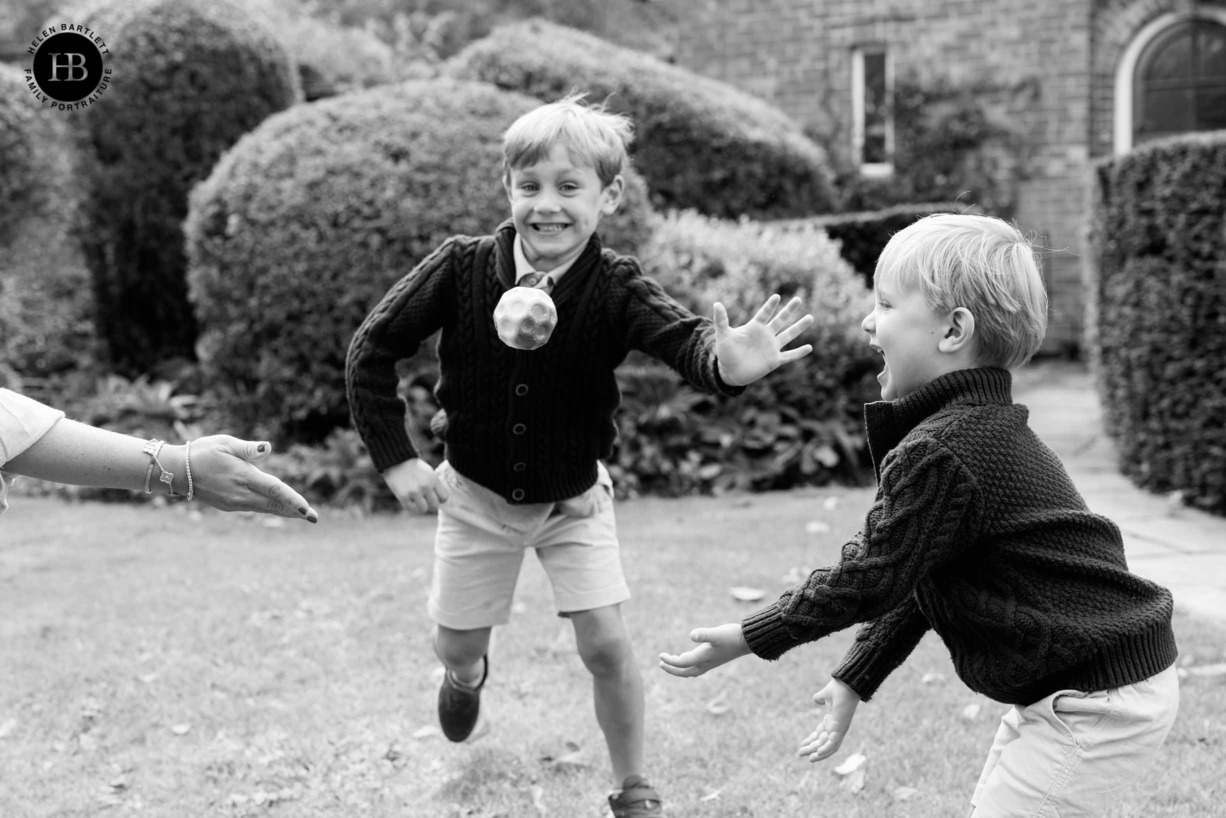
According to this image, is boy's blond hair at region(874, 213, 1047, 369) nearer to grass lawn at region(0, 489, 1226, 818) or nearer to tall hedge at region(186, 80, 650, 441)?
grass lawn at region(0, 489, 1226, 818)

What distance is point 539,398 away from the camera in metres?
3.17

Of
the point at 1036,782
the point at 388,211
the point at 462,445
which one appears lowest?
the point at 1036,782

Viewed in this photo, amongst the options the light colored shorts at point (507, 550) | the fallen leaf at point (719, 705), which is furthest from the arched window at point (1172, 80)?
the light colored shorts at point (507, 550)

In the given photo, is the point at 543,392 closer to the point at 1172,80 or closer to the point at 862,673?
the point at 862,673

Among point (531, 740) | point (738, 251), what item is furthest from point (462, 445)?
point (738, 251)

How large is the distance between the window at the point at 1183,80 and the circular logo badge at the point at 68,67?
10.9 metres

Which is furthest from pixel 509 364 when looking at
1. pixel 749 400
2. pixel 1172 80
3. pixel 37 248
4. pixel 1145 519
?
pixel 1172 80

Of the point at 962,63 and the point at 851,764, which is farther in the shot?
the point at 962,63

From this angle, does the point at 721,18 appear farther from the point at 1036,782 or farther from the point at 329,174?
the point at 1036,782

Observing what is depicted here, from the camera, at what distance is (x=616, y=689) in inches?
122

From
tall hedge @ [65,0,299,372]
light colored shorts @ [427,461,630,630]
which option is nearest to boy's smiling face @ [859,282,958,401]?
light colored shorts @ [427,461,630,630]

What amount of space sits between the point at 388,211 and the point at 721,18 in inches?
365

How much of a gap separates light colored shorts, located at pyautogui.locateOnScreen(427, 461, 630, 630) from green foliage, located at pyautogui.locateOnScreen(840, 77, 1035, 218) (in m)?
11.7

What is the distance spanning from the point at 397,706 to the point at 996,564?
2388mm
